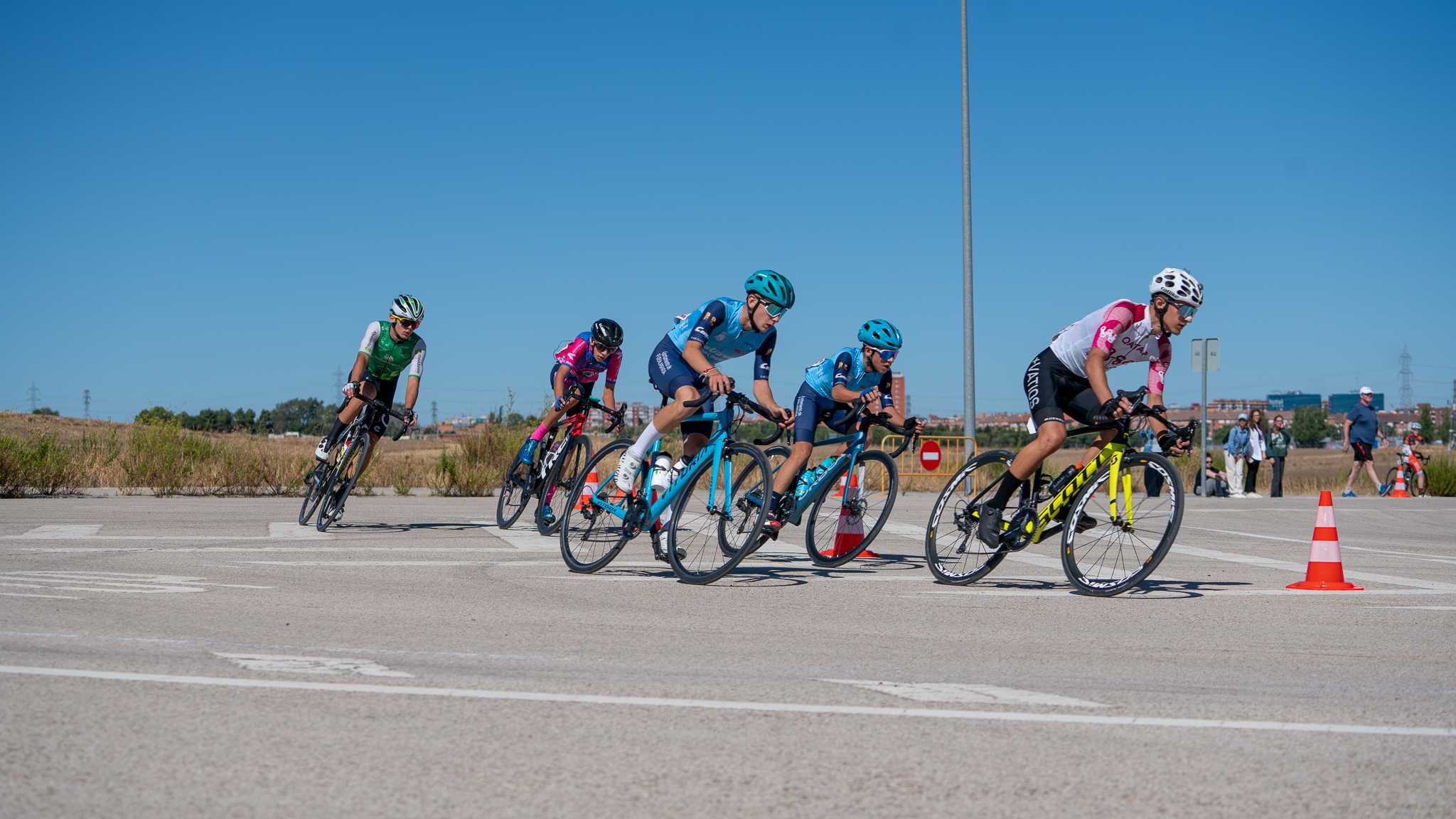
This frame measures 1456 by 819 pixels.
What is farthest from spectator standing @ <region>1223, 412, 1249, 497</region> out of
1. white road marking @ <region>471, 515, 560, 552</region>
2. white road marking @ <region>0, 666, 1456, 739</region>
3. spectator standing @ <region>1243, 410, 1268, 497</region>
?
white road marking @ <region>0, 666, 1456, 739</region>

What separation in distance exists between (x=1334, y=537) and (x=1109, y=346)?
7.56 ft

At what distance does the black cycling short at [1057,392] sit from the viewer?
8945 millimetres

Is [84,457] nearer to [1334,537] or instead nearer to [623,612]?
[623,612]

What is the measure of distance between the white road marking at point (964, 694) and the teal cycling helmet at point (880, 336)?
5169 millimetres

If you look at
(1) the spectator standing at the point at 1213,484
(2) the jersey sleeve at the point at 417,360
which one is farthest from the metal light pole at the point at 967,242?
(2) the jersey sleeve at the point at 417,360

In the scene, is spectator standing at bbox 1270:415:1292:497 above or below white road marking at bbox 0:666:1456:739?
above

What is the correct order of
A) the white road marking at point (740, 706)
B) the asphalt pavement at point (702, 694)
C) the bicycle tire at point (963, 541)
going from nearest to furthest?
the asphalt pavement at point (702, 694) → the white road marking at point (740, 706) → the bicycle tire at point (963, 541)

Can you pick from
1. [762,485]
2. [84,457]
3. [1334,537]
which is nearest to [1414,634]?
[1334,537]

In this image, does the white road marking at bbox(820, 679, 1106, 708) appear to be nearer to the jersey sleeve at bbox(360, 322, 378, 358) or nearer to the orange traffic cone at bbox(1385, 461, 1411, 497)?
the jersey sleeve at bbox(360, 322, 378, 358)

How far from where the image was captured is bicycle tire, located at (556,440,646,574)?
9320 millimetres

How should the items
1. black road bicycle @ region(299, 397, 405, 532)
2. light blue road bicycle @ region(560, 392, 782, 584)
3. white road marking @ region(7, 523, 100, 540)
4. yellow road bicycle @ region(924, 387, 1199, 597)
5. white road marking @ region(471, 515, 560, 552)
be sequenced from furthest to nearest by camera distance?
black road bicycle @ region(299, 397, 405, 532)
white road marking @ region(7, 523, 100, 540)
white road marking @ region(471, 515, 560, 552)
light blue road bicycle @ region(560, 392, 782, 584)
yellow road bicycle @ region(924, 387, 1199, 597)

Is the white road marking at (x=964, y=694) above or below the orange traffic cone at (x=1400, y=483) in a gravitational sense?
below

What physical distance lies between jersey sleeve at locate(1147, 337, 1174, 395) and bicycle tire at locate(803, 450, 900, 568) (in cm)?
203

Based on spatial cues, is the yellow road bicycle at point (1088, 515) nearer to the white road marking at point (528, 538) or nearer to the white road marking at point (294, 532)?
the white road marking at point (528, 538)
